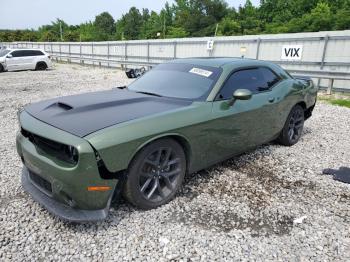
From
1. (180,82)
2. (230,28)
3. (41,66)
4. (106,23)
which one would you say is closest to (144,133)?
(180,82)

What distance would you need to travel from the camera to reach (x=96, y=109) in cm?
327

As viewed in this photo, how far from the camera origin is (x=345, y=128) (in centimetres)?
676

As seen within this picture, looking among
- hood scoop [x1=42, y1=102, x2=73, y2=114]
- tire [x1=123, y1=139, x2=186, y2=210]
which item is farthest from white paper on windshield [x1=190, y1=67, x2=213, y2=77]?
hood scoop [x1=42, y1=102, x2=73, y2=114]

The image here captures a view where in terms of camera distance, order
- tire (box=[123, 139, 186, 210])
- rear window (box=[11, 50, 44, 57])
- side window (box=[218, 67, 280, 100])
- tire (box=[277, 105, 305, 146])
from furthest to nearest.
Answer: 1. rear window (box=[11, 50, 44, 57])
2. tire (box=[277, 105, 305, 146])
3. side window (box=[218, 67, 280, 100])
4. tire (box=[123, 139, 186, 210])

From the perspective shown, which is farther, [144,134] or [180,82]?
[180,82]

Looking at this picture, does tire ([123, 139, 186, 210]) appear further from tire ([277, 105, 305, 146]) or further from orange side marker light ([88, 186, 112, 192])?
tire ([277, 105, 305, 146])

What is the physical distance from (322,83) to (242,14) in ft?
161

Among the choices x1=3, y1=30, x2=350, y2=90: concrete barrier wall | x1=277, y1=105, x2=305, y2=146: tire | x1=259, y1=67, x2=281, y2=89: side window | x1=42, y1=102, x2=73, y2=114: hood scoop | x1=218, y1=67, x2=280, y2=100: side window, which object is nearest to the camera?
x1=42, y1=102, x2=73, y2=114: hood scoop

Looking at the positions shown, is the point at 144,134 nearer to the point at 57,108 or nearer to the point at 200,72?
the point at 57,108

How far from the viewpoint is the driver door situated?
378 centimetres

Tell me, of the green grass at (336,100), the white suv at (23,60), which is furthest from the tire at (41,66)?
the green grass at (336,100)

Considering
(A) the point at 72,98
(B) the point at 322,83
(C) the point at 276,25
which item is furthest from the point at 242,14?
(A) the point at 72,98

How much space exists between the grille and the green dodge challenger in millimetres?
12

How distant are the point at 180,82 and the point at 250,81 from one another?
105 cm
